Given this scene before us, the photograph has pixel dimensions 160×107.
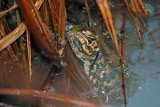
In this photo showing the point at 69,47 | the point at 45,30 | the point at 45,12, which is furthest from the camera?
the point at 69,47

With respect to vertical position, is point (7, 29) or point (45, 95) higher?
point (7, 29)

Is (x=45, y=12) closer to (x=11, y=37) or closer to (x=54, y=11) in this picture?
(x=54, y=11)

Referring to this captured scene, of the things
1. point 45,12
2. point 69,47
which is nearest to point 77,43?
point 69,47

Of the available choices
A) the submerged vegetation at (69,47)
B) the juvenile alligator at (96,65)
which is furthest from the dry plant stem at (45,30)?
the juvenile alligator at (96,65)

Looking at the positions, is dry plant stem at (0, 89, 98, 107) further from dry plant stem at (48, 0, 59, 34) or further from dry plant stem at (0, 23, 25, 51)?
dry plant stem at (48, 0, 59, 34)

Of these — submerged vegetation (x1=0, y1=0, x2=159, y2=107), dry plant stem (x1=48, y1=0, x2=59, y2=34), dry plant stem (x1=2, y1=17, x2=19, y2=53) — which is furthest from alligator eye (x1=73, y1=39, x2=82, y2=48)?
dry plant stem (x1=2, y1=17, x2=19, y2=53)

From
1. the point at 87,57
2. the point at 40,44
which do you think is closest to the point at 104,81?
the point at 87,57
